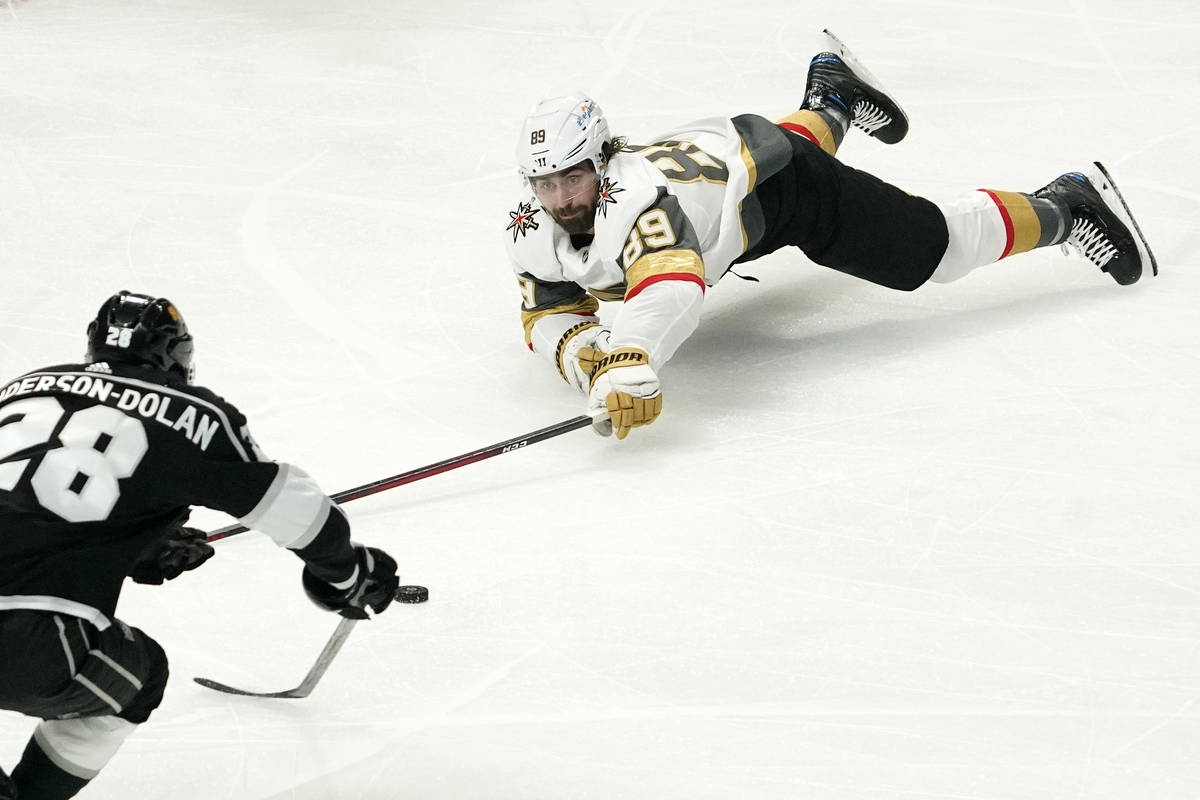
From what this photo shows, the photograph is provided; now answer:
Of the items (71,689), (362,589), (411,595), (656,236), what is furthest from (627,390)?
(71,689)

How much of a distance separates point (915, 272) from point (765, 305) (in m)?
0.48

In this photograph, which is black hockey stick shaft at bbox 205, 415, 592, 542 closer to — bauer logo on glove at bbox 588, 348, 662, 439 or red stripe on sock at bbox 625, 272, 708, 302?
bauer logo on glove at bbox 588, 348, 662, 439

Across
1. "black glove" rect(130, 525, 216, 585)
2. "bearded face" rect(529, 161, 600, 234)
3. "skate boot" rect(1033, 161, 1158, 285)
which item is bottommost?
"skate boot" rect(1033, 161, 1158, 285)

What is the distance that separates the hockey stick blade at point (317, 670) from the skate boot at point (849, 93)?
Result: 2.68m

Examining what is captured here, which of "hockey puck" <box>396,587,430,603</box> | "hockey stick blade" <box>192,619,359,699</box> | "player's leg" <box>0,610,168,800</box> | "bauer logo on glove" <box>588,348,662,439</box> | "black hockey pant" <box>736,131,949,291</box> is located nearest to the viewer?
"player's leg" <box>0,610,168,800</box>

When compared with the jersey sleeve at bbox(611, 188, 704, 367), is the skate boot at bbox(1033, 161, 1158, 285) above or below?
below

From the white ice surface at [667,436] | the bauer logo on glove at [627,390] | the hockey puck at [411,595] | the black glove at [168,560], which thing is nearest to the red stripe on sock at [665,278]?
the bauer logo on glove at [627,390]

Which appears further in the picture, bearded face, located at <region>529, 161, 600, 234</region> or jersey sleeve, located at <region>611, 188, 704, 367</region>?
bearded face, located at <region>529, 161, 600, 234</region>

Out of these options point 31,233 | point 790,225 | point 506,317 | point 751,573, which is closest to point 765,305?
point 790,225

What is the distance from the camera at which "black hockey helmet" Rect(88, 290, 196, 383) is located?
221cm

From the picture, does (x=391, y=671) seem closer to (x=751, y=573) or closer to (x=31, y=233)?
(x=751, y=573)

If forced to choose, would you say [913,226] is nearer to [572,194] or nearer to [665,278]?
[665,278]

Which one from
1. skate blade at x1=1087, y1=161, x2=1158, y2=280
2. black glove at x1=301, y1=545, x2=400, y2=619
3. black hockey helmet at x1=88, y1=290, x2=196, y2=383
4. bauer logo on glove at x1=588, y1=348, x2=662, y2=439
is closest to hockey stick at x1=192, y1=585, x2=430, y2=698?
black glove at x1=301, y1=545, x2=400, y2=619

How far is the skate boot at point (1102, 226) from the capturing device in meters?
4.25
